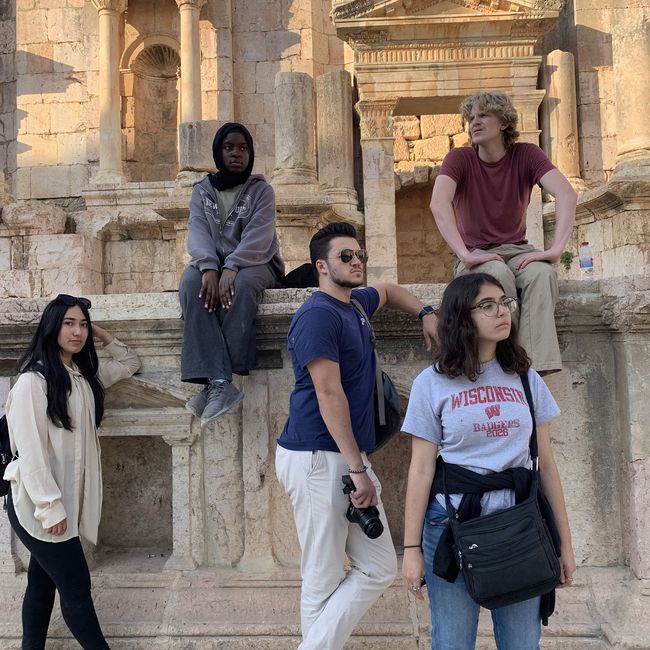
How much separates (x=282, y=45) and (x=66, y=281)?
7136 millimetres

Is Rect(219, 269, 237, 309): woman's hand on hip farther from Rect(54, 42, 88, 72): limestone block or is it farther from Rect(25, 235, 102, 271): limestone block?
Rect(54, 42, 88, 72): limestone block

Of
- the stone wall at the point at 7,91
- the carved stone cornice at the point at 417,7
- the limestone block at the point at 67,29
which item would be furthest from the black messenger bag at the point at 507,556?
the stone wall at the point at 7,91

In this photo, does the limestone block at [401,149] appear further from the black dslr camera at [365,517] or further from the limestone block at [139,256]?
the black dslr camera at [365,517]

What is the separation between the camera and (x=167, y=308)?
3605 mm

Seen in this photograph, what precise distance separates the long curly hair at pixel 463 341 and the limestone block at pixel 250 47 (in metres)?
14.1

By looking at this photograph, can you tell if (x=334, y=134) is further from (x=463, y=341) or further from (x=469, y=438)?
(x=469, y=438)

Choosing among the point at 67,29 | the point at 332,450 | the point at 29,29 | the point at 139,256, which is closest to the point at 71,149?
the point at 67,29

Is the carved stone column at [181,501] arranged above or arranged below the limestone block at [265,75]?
below

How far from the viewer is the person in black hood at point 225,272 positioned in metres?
3.28

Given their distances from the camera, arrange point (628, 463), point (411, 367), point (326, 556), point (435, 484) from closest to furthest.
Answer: point (435, 484), point (326, 556), point (628, 463), point (411, 367)

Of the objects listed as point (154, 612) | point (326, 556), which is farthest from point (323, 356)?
point (154, 612)

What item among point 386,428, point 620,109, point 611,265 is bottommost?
point 386,428

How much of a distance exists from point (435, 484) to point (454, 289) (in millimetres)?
702

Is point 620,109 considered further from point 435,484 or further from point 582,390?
Result: point 435,484
